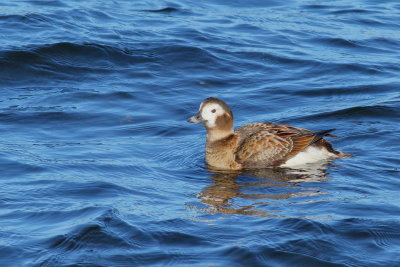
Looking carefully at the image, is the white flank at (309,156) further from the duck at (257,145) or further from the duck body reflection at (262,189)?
the duck body reflection at (262,189)

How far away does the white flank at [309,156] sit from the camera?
38.2 feet

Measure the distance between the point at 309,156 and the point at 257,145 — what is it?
753mm

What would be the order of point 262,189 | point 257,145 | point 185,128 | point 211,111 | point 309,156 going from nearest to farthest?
point 262,189 → point 257,145 → point 309,156 → point 211,111 → point 185,128

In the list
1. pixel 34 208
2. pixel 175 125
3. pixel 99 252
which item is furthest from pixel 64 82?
pixel 99 252

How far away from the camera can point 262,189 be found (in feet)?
34.3

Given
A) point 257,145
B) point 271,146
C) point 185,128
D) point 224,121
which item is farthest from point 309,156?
point 185,128

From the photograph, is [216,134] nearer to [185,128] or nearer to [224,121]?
[224,121]

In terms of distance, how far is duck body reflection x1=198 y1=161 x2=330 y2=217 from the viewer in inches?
380

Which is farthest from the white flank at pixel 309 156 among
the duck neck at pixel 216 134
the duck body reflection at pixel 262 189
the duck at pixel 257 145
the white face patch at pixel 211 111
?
the white face patch at pixel 211 111

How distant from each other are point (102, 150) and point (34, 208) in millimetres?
2585

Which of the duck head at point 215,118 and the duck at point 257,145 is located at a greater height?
the duck head at point 215,118

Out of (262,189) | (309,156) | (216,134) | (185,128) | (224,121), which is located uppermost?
(185,128)

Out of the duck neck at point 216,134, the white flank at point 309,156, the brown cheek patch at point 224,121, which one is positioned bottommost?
the white flank at point 309,156

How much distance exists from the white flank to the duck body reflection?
0.12m
